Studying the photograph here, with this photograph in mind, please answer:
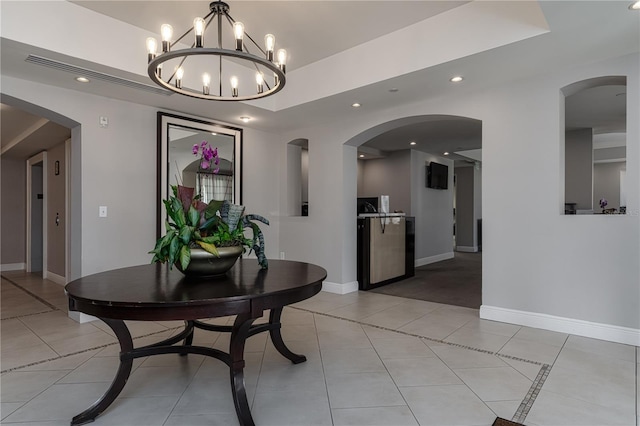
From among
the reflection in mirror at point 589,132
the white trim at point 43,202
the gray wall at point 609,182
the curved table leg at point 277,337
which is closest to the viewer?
the curved table leg at point 277,337

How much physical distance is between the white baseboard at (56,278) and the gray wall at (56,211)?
49 mm

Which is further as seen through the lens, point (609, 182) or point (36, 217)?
point (609, 182)

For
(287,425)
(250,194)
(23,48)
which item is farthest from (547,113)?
(23,48)

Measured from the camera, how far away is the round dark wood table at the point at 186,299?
1525 mm

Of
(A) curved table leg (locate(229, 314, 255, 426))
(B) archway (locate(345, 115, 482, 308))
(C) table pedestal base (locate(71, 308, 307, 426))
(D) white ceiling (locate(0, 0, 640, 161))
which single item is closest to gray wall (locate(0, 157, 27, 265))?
(D) white ceiling (locate(0, 0, 640, 161))

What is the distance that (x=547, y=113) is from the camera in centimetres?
325

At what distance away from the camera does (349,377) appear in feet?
7.59

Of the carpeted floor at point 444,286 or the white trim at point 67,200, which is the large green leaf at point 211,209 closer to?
the carpeted floor at point 444,286

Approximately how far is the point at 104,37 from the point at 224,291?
2.66 m

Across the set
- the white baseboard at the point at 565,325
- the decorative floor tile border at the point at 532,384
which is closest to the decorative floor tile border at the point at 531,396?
the decorative floor tile border at the point at 532,384

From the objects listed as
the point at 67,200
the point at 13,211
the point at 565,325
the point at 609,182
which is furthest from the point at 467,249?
the point at 13,211

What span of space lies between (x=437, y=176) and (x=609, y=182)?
5.52 meters

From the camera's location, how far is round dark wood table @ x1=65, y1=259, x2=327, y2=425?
1.53 meters

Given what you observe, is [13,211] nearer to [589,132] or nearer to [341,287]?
[341,287]
